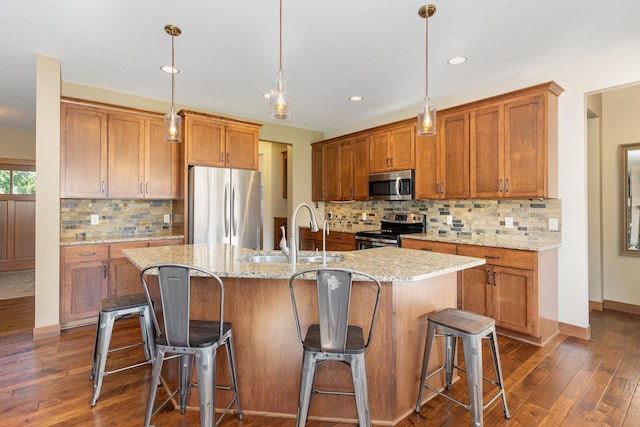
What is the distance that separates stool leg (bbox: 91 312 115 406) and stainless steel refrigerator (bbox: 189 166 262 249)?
197 cm

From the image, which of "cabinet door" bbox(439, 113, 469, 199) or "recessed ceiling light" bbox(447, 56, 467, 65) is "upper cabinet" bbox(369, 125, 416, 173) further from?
"recessed ceiling light" bbox(447, 56, 467, 65)

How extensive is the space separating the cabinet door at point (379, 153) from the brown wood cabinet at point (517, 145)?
1.25 metres

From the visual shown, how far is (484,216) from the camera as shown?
13.2ft

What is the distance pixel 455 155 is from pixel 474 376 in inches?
107

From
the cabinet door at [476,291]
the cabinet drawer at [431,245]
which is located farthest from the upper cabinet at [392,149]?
the cabinet door at [476,291]

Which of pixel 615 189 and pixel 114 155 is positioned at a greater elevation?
pixel 114 155

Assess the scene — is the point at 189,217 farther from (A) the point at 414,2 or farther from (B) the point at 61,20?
(A) the point at 414,2

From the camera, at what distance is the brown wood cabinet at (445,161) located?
3.87m

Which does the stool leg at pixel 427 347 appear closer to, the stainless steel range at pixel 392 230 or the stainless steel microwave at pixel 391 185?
the stainless steel range at pixel 392 230

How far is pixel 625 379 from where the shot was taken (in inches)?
96.4

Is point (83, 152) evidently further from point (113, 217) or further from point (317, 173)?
point (317, 173)

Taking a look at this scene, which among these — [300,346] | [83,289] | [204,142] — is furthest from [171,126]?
[83,289]

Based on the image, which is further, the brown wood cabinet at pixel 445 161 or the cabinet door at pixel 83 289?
the brown wood cabinet at pixel 445 161

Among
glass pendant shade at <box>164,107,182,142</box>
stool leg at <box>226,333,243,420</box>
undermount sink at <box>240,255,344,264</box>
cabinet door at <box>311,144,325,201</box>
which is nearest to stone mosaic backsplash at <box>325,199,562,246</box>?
cabinet door at <box>311,144,325,201</box>
